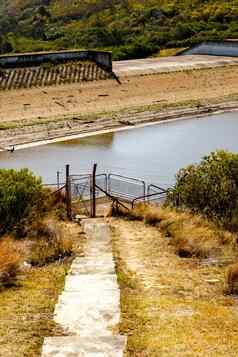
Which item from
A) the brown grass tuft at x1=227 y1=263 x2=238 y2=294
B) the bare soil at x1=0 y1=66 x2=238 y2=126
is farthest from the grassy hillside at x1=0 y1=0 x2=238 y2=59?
the brown grass tuft at x1=227 y1=263 x2=238 y2=294

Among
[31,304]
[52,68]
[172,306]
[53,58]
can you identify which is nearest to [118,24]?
[53,58]

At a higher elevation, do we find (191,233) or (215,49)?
(215,49)

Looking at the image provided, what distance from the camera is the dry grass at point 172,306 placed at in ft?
20.3

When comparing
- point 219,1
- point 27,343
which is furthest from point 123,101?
point 219,1

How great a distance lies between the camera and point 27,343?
614cm

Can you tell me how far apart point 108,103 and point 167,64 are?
36.6 feet

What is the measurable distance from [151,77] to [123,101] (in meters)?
5.83

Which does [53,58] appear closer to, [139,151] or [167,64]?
[167,64]

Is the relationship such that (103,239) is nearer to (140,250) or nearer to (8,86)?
(140,250)

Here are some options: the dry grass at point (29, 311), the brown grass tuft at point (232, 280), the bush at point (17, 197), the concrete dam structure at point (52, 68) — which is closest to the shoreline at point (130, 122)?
the concrete dam structure at point (52, 68)

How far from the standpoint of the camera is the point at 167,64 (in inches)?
1705

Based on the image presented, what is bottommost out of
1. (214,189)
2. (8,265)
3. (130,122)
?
(130,122)

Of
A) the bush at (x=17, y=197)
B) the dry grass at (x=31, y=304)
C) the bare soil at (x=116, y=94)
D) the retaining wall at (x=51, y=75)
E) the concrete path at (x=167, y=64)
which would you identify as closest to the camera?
the dry grass at (x=31, y=304)

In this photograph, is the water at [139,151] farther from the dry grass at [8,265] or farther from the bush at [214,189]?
the dry grass at [8,265]
